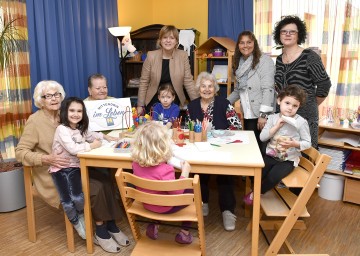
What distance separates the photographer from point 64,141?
2053 mm

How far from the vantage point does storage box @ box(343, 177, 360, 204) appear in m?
2.81

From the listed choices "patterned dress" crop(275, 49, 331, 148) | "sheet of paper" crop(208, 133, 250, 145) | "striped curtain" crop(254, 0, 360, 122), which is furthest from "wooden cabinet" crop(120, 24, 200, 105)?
"sheet of paper" crop(208, 133, 250, 145)

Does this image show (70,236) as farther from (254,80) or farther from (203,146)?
(254,80)

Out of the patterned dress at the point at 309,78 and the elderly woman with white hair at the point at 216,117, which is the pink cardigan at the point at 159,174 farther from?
the patterned dress at the point at 309,78

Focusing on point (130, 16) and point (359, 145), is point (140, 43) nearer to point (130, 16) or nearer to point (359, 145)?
point (130, 16)

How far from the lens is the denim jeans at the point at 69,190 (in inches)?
82.7

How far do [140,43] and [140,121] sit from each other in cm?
187

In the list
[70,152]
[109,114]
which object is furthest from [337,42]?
[70,152]

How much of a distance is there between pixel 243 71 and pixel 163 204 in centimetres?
147

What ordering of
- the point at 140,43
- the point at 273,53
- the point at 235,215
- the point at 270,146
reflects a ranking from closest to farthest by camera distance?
the point at 270,146 < the point at 235,215 < the point at 273,53 < the point at 140,43

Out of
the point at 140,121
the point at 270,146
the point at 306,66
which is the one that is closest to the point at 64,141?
the point at 140,121

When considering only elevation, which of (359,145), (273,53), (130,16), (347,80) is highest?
(130,16)

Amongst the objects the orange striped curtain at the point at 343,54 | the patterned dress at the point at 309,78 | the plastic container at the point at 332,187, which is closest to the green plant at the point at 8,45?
the patterned dress at the point at 309,78

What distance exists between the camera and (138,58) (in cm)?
390
